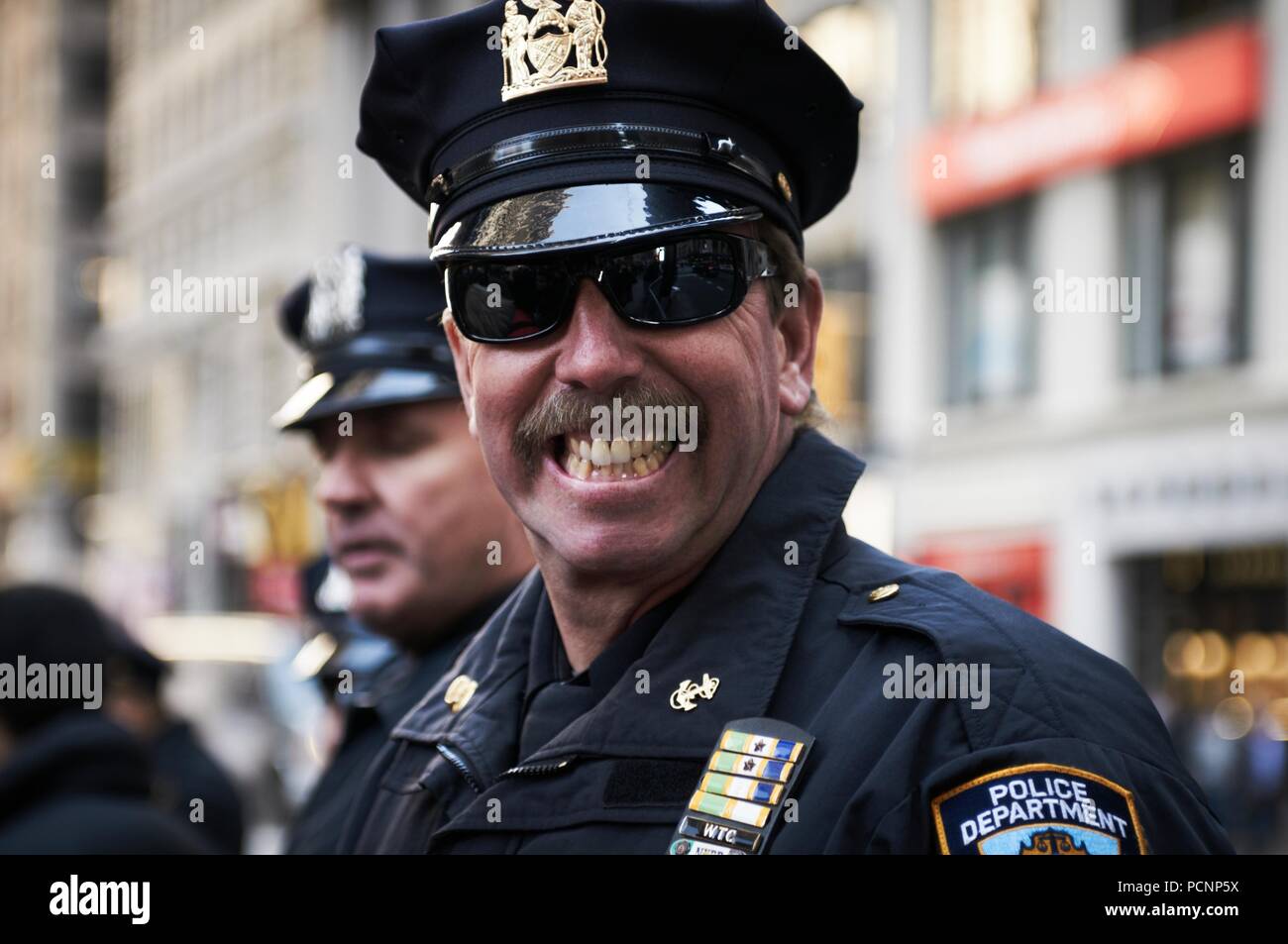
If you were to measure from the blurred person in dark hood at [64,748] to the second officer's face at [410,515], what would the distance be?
62 centimetres

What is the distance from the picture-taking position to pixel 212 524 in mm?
38125

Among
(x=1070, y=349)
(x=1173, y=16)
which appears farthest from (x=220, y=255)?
(x=1173, y=16)

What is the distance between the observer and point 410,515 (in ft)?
12.3

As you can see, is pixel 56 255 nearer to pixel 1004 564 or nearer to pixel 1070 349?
pixel 1004 564

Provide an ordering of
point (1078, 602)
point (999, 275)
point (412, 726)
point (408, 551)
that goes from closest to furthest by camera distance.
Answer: point (412, 726)
point (408, 551)
point (1078, 602)
point (999, 275)

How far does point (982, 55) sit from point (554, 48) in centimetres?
1887

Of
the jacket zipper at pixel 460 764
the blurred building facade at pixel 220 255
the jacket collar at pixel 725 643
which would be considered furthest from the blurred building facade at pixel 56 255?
the jacket collar at pixel 725 643

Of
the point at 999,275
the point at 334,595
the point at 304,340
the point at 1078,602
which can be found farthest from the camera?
the point at 999,275

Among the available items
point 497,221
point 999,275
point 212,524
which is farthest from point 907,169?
point 212,524

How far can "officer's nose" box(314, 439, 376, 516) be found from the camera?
3844 mm

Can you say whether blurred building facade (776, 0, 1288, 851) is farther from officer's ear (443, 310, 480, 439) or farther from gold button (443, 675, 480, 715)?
officer's ear (443, 310, 480, 439)

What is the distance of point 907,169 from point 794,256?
1926cm

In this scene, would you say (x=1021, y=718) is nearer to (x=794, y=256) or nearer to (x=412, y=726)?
(x=794, y=256)
